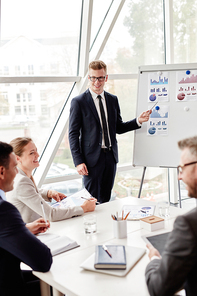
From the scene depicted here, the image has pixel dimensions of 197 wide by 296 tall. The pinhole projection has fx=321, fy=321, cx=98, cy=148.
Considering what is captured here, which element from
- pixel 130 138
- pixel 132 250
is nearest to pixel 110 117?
pixel 130 138

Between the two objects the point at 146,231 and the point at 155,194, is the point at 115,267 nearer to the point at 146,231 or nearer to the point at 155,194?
the point at 146,231

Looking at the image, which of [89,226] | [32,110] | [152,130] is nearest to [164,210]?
[89,226]

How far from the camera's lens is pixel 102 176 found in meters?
3.49

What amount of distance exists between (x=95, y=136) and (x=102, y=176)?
1.46 ft

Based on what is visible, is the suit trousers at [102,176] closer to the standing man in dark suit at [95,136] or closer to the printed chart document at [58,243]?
the standing man in dark suit at [95,136]

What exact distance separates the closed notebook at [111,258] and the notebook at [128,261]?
19mm

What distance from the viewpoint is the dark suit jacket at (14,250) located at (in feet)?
4.86

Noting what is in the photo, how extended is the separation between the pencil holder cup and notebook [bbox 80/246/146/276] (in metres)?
0.17

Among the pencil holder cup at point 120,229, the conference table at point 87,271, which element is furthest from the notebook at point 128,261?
the pencil holder cup at point 120,229

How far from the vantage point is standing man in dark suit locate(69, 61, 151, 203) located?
339 cm

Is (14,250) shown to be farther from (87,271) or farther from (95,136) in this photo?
(95,136)

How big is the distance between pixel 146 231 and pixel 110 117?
177cm

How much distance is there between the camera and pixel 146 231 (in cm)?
201

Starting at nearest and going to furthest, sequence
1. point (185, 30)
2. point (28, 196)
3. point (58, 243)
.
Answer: point (58, 243) < point (28, 196) < point (185, 30)
